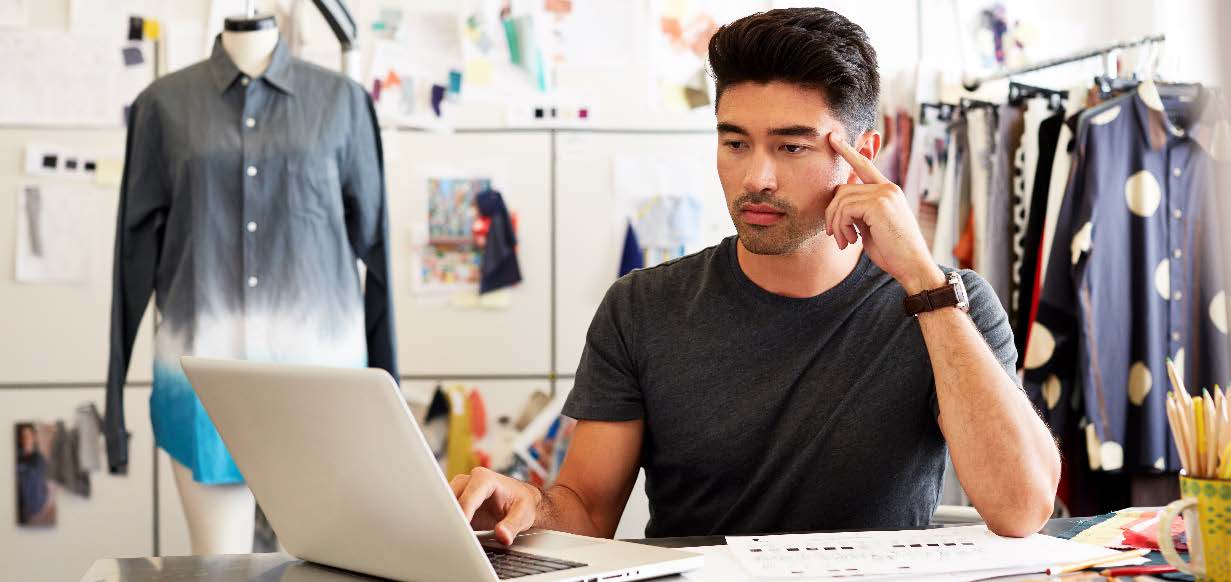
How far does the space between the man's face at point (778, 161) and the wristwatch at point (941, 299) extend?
→ 0.20 meters

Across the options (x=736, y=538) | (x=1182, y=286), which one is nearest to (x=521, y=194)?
(x=1182, y=286)

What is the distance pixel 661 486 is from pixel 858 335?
0.34 m

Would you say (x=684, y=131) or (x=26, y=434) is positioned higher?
(x=684, y=131)

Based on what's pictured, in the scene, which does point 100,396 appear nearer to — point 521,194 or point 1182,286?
point 521,194

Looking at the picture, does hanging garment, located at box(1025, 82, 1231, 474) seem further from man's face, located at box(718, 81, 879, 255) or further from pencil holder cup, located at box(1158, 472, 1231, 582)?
pencil holder cup, located at box(1158, 472, 1231, 582)

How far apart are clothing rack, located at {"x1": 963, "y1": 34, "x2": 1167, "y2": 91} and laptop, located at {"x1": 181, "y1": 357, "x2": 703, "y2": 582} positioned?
7.35 feet

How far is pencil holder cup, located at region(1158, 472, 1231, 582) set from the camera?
102 cm

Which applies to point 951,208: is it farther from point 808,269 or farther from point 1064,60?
point 808,269

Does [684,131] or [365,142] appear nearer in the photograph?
[365,142]

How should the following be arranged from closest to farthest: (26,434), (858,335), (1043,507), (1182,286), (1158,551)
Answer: (1158,551), (1043,507), (858,335), (1182,286), (26,434)

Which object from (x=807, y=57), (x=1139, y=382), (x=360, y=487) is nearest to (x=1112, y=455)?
(x=1139, y=382)

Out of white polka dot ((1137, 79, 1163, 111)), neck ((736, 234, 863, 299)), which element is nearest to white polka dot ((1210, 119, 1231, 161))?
white polka dot ((1137, 79, 1163, 111))

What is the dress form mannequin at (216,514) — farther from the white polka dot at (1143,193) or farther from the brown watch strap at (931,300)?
the white polka dot at (1143,193)

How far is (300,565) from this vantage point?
4.16ft
